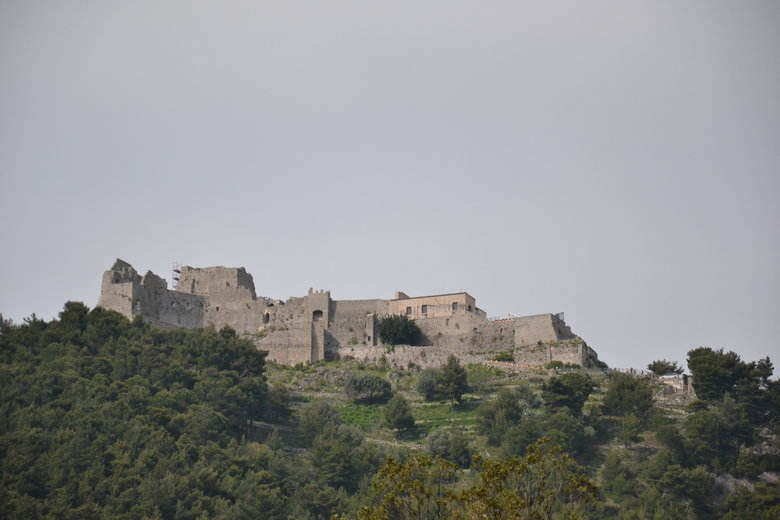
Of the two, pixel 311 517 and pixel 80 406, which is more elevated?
pixel 80 406

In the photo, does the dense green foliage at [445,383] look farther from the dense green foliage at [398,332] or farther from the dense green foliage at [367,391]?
the dense green foliage at [398,332]

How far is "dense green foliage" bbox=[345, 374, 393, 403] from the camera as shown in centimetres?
6975

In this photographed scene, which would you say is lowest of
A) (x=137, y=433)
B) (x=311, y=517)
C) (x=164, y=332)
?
(x=311, y=517)

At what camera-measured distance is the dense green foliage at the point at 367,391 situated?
6975cm

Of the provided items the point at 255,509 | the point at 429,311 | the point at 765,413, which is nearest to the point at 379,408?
the point at 429,311

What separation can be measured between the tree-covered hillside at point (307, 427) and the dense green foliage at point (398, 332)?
278 centimetres

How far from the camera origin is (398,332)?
7575 cm

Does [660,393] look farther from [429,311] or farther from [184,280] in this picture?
A: [184,280]

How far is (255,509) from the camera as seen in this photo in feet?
177

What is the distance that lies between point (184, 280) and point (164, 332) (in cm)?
1068

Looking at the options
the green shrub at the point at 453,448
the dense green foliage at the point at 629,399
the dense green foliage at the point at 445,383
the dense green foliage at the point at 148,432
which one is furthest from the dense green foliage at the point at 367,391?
the dense green foliage at the point at 629,399

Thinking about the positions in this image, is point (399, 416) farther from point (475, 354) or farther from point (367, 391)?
point (475, 354)

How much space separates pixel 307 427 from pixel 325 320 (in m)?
14.0

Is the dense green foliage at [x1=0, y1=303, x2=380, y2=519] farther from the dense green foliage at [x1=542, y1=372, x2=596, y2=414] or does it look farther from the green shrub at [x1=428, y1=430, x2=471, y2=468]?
the dense green foliage at [x1=542, y1=372, x2=596, y2=414]
